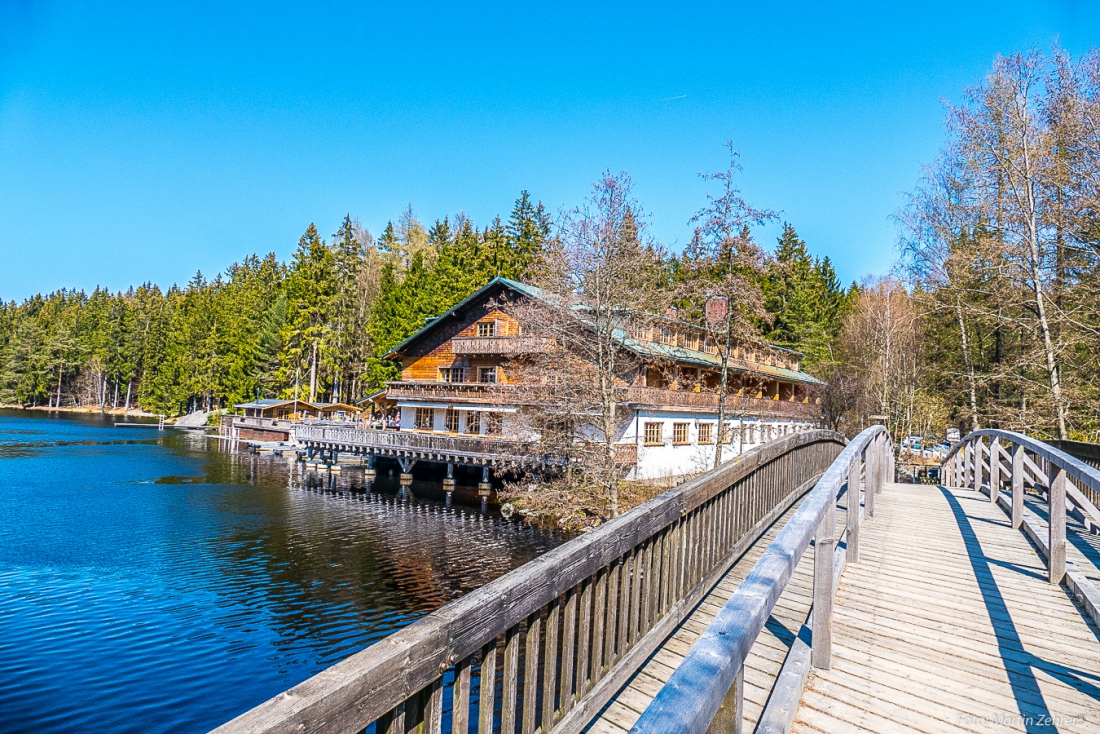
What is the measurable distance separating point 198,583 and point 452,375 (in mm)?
22443

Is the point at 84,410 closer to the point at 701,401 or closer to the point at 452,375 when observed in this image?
the point at 452,375

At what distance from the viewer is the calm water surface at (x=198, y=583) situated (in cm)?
854

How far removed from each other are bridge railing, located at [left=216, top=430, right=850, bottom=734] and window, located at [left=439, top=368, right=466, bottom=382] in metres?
29.8

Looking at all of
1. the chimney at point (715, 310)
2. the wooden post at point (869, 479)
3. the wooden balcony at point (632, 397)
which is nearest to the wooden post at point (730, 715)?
A: the wooden post at point (869, 479)

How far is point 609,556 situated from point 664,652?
1.23 metres

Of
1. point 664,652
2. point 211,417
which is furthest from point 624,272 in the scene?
point 211,417

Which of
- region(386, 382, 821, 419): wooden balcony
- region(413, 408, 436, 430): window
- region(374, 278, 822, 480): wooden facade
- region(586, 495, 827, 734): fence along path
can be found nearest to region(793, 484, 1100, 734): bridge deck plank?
region(586, 495, 827, 734): fence along path

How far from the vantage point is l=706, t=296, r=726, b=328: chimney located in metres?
19.9

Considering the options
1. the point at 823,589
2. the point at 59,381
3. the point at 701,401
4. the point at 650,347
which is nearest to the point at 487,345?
the point at 650,347

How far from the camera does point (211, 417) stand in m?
66.2

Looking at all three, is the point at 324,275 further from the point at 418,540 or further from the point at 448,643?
the point at 448,643

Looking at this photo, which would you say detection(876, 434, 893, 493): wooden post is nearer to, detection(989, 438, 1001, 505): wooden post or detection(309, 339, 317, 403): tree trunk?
detection(989, 438, 1001, 505): wooden post

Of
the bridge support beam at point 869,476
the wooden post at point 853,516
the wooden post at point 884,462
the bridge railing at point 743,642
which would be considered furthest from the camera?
the wooden post at point 884,462

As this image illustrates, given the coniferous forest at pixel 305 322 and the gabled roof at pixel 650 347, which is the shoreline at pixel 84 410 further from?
the gabled roof at pixel 650 347
